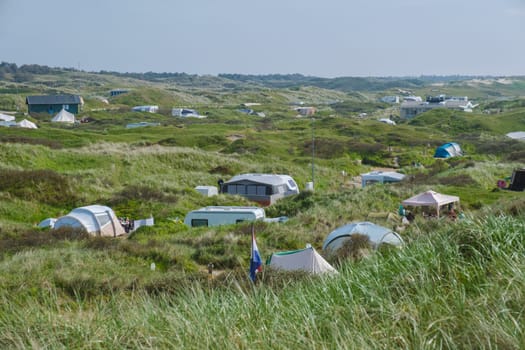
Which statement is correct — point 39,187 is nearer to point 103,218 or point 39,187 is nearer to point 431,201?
point 103,218

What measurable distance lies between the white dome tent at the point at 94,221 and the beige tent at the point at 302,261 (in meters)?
8.97

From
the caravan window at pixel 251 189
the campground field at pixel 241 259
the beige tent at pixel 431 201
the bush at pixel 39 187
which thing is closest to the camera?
the campground field at pixel 241 259

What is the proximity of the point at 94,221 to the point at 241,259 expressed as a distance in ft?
23.0

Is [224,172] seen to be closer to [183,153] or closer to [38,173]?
[183,153]

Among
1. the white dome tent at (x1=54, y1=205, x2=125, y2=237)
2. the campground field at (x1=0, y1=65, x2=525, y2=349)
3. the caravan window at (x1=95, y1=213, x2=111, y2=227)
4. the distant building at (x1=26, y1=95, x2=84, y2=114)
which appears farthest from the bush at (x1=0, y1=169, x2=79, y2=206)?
the distant building at (x1=26, y1=95, x2=84, y2=114)

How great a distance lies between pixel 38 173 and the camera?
27.9 m

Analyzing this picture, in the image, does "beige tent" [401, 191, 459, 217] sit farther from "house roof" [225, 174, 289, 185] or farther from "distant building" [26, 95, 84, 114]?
"distant building" [26, 95, 84, 114]

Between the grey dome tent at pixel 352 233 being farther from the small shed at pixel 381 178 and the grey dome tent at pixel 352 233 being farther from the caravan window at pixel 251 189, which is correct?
the small shed at pixel 381 178

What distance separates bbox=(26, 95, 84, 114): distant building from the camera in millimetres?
92250

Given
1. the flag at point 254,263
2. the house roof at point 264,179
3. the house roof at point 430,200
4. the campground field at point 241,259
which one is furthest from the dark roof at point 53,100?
the flag at point 254,263

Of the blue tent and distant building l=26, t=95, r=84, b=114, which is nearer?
the blue tent

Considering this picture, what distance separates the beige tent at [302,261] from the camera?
41.9 feet

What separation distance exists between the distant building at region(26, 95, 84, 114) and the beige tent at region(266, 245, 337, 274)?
84394 mm

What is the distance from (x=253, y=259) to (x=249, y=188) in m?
17.4
